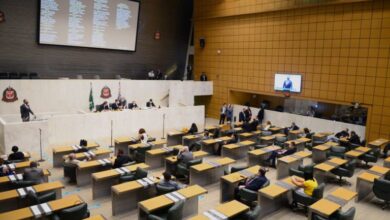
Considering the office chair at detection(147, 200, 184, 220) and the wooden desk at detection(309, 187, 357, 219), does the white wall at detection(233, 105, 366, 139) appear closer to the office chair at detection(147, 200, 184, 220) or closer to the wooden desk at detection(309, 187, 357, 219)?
the wooden desk at detection(309, 187, 357, 219)

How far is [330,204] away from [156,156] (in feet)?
18.9

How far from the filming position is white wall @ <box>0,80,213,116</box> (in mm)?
14695

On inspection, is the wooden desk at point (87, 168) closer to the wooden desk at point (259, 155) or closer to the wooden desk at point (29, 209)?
the wooden desk at point (29, 209)

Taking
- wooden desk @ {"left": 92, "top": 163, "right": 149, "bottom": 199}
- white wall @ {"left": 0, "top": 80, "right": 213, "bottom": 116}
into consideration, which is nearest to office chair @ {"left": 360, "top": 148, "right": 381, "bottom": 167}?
wooden desk @ {"left": 92, "top": 163, "right": 149, "bottom": 199}

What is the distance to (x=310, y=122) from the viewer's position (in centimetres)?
1633

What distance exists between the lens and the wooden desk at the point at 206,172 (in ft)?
29.0

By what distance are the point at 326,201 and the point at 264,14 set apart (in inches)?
532

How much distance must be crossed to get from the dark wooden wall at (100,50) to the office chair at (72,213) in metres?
12.1

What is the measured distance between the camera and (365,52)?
14.2 meters

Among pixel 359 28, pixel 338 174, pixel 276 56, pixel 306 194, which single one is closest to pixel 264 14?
pixel 276 56

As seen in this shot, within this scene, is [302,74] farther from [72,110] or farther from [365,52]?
[72,110]

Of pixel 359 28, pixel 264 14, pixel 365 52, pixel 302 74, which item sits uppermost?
pixel 264 14

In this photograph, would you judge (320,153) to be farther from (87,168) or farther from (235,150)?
(87,168)

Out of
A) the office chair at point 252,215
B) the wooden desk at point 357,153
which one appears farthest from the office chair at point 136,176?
the wooden desk at point 357,153
